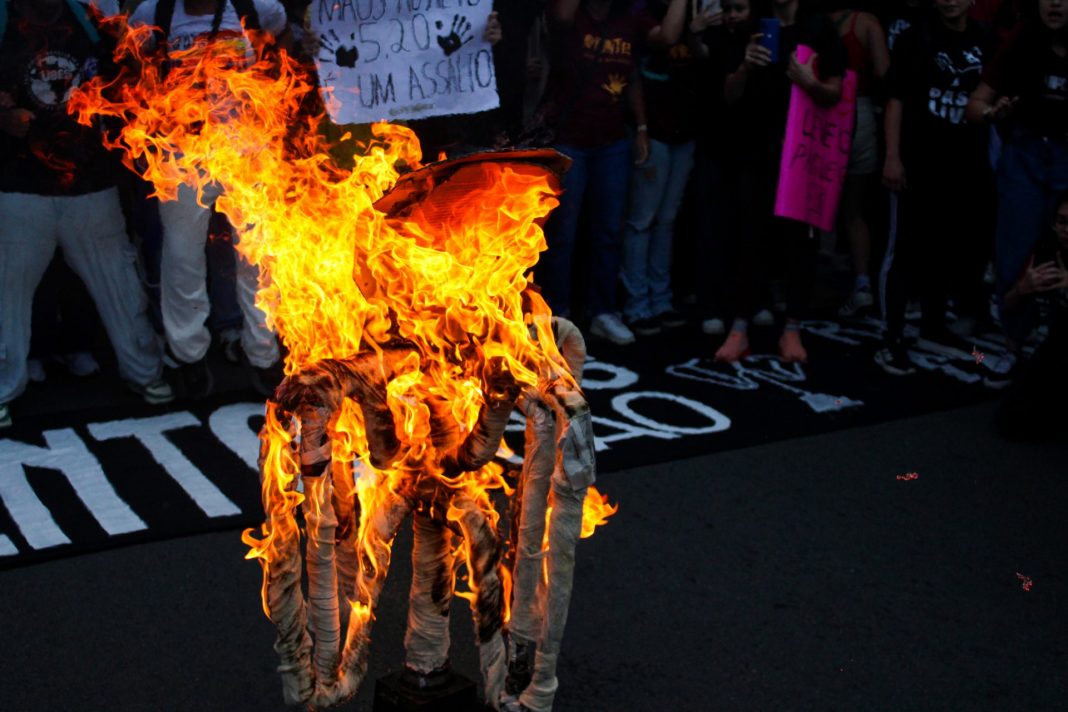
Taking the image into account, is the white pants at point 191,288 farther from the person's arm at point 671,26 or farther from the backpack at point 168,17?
the person's arm at point 671,26

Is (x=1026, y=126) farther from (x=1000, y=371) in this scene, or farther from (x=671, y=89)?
(x=671, y=89)

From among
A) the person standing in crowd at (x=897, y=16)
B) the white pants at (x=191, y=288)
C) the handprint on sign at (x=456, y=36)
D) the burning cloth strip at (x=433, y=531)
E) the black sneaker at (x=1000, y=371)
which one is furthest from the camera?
the person standing in crowd at (x=897, y=16)

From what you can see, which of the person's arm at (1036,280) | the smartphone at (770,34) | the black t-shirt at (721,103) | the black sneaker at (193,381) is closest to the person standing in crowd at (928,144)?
the person's arm at (1036,280)

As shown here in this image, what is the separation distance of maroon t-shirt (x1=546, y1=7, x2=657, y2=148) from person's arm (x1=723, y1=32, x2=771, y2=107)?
672 millimetres

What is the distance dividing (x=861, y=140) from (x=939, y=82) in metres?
1.08

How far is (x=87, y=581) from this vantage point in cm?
436

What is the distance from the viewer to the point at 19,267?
5934 millimetres

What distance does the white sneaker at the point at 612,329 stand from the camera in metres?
7.60

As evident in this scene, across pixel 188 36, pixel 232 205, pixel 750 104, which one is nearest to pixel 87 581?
pixel 232 205

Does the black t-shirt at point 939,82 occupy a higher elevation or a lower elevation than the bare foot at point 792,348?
higher

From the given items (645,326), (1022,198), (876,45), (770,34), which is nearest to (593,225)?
(645,326)

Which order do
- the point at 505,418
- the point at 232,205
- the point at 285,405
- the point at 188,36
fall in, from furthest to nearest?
the point at 188,36 → the point at 232,205 → the point at 505,418 → the point at 285,405

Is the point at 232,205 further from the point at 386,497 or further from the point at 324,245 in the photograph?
the point at 386,497

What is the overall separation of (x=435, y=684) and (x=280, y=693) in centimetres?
76
